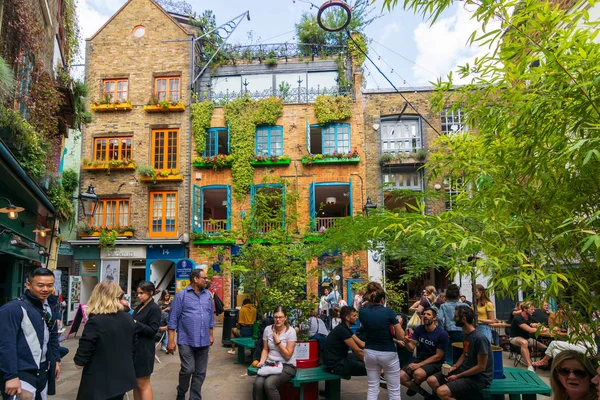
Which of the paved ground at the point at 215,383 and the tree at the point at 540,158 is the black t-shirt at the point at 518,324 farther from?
the tree at the point at 540,158

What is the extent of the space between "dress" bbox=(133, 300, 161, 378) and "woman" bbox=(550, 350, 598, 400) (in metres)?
4.27

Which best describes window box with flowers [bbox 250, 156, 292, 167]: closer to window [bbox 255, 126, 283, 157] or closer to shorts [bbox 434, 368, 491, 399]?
window [bbox 255, 126, 283, 157]

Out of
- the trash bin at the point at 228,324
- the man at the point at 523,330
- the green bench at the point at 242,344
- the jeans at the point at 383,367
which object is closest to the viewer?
the jeans at the point at 383,367

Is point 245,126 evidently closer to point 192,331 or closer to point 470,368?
point 192,331

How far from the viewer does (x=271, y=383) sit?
5.86 meters

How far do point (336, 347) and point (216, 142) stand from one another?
Result: 15.1 m

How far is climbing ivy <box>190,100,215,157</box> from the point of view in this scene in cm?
2016

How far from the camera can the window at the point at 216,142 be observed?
66.5ft

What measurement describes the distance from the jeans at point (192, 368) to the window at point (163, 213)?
47.1ft

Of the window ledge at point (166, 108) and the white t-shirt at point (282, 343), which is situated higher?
the window ledge at point (166, 108)

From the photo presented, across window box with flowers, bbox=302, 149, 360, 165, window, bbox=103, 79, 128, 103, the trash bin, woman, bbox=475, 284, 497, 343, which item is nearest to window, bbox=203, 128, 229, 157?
window box with flowers, bbox=302, 149, 360, 165

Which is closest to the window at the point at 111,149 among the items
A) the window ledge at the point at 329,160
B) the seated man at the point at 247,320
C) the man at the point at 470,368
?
the window ledge at the point at 329,160

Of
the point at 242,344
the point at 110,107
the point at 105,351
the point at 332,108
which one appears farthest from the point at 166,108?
the point at 105,351

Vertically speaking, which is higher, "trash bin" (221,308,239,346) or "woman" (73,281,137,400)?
"woman" (73,281,137,400)
